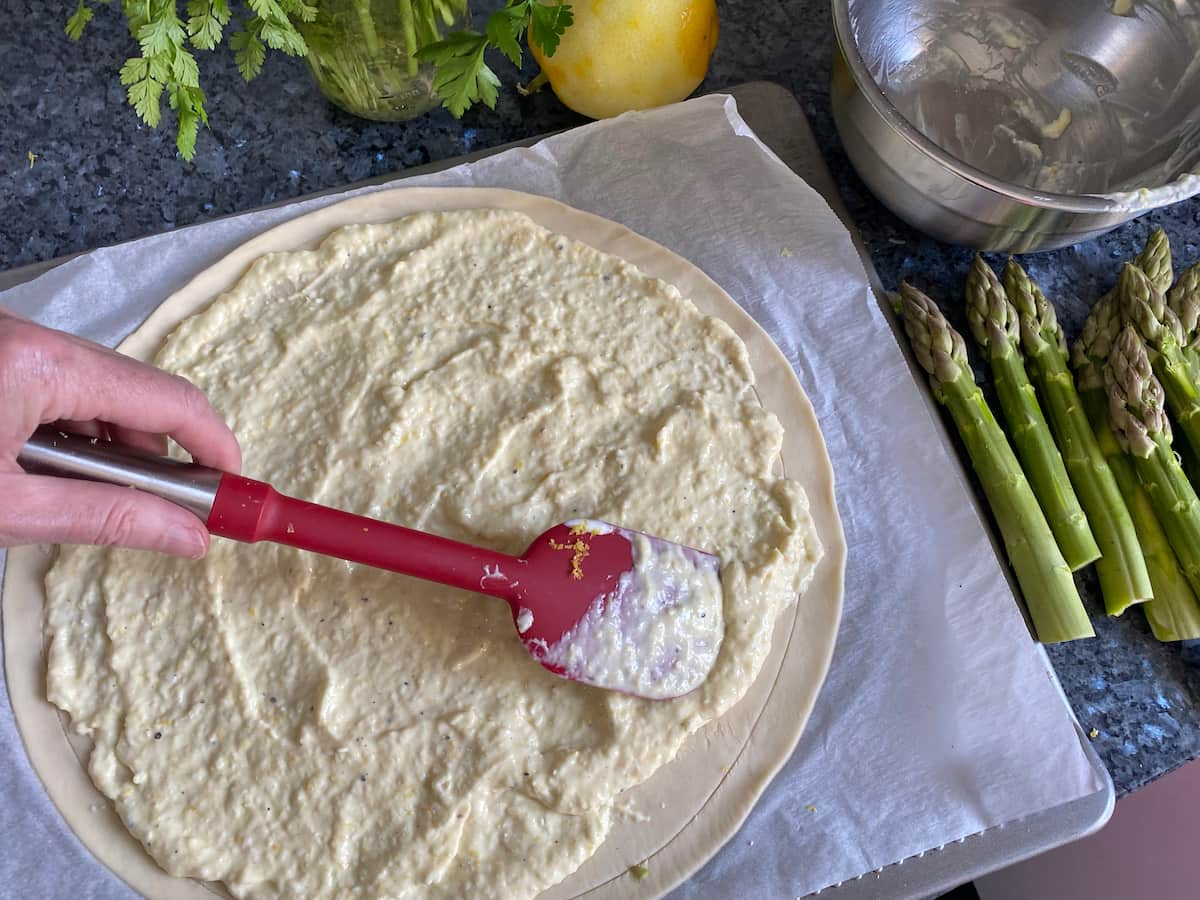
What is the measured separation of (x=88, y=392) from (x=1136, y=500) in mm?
1742

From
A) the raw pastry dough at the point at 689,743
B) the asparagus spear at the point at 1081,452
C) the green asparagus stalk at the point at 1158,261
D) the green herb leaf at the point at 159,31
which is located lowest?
the raw pastry dough at the point at 689,743

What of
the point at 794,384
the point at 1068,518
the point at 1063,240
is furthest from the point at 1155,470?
the point at 794,384

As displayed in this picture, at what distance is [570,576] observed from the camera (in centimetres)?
140

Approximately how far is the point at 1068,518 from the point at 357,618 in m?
1.26

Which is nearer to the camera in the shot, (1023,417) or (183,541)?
(183,541)

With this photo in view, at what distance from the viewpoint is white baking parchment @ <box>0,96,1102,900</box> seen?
145 cm

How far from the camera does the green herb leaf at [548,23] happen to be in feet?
5.08

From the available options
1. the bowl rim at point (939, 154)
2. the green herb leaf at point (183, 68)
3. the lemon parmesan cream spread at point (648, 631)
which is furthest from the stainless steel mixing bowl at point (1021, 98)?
the green herb leaf at point (183, 68)

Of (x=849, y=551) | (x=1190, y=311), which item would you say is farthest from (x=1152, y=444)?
(x=849, y=551)

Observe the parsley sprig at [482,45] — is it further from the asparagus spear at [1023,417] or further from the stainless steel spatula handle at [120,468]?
the asparagus spear at [1023,417]

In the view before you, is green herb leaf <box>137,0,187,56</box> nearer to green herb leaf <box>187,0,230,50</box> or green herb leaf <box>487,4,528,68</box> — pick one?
green herb leaf <box>187,0,230,50</box>

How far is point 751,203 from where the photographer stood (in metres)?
1.83

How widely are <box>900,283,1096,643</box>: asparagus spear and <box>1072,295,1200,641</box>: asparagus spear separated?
0.16 m

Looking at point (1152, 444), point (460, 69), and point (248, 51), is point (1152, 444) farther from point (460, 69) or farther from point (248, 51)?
point (248, 51)
